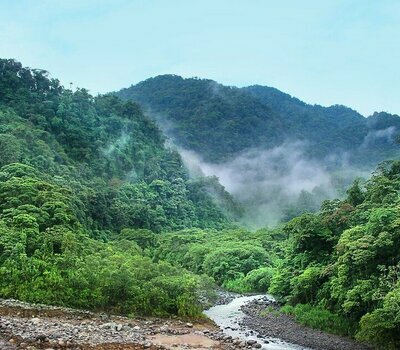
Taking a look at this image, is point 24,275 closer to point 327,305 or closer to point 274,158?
point 327,305

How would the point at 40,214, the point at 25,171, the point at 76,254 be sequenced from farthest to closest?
1. the point at 25,171
2. the point at 40,214
3. the point at 76,254

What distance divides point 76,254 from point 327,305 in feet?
56.7

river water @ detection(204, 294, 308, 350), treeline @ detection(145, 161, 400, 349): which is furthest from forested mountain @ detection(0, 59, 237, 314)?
treeline @ detection(145, 161, 400, 349)

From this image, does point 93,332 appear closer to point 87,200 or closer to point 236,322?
point 236,322

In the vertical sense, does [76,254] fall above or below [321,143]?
below

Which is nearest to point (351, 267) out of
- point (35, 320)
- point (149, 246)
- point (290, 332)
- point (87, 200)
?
point (290, 332)

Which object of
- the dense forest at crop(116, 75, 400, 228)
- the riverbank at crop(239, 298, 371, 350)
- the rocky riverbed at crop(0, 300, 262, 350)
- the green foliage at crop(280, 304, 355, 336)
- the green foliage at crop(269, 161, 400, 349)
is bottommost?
the rocky riverbed at crop(0, 300, 262, 350)

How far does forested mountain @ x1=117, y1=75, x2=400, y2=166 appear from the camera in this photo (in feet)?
514

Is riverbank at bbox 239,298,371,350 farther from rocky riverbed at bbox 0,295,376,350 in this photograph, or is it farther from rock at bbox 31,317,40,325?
rock at bbox 31,317,40,325

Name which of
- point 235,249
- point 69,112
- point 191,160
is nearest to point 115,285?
point 235,249

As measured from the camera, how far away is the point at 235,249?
62469 millimetres

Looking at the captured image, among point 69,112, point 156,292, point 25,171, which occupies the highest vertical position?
point 69,112

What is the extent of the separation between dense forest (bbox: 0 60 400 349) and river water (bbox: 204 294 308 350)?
6.08ft

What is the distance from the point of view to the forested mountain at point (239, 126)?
157m
